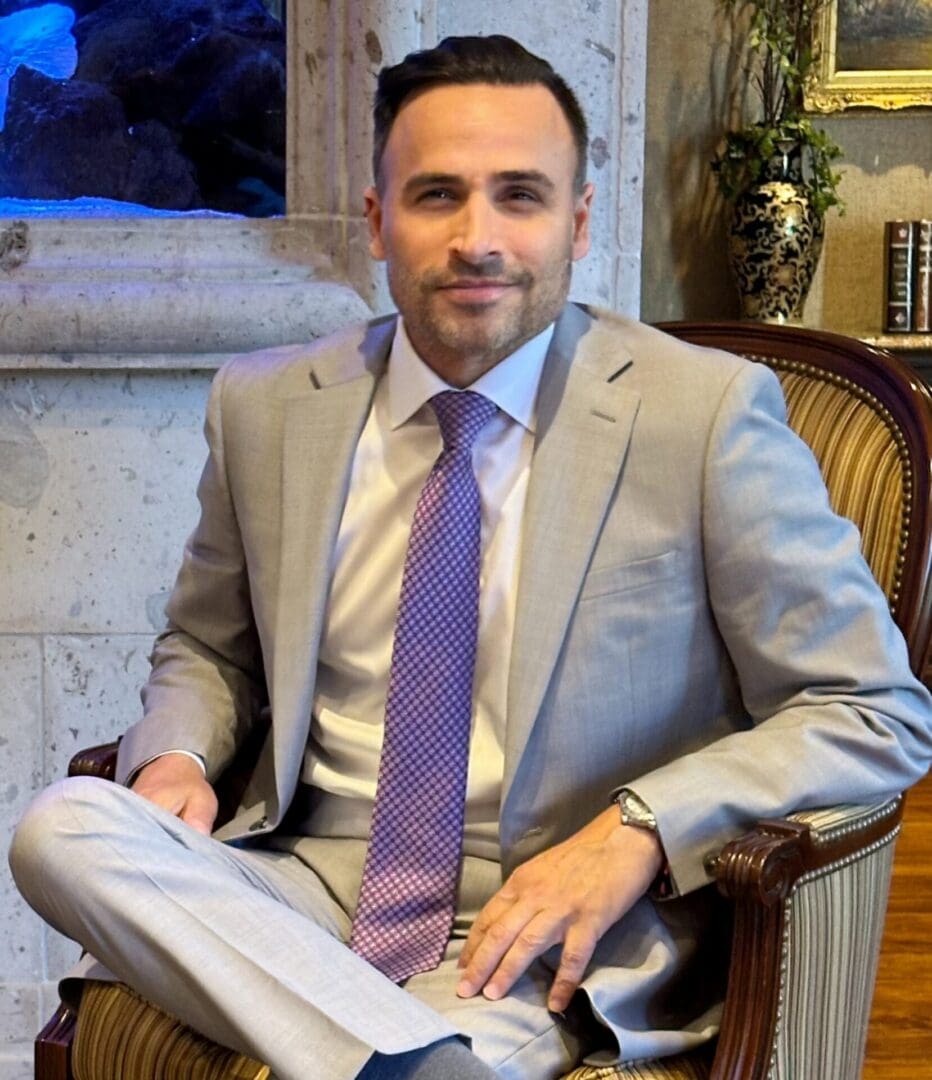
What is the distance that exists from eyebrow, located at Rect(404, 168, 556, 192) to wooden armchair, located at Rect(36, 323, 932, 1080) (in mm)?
571

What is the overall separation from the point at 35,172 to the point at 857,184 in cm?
309

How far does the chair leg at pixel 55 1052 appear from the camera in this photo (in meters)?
1.64

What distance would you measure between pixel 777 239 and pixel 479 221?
3186 mm

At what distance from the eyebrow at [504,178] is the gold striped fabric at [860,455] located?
53cm

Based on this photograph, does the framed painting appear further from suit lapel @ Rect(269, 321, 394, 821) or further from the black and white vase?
suit lapel @ Rect(269, 321, 394, 821)

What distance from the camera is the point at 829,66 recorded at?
5254 millimetres

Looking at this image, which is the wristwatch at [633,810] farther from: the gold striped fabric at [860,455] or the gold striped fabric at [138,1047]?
the gold striped fabric at [860,455]

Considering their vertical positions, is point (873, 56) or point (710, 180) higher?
point (873, 56)

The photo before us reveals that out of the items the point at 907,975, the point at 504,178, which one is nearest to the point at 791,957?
the point at 504,178

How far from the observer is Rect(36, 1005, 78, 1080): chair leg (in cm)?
164

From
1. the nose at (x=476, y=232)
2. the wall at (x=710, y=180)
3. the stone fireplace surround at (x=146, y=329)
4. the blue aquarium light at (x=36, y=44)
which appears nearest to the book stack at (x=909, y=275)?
the wall at (x=710, y=180)

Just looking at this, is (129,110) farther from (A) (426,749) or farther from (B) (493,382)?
(A) (426,749)

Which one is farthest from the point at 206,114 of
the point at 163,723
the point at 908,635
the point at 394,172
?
the point at 908,635

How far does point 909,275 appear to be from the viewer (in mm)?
5129
